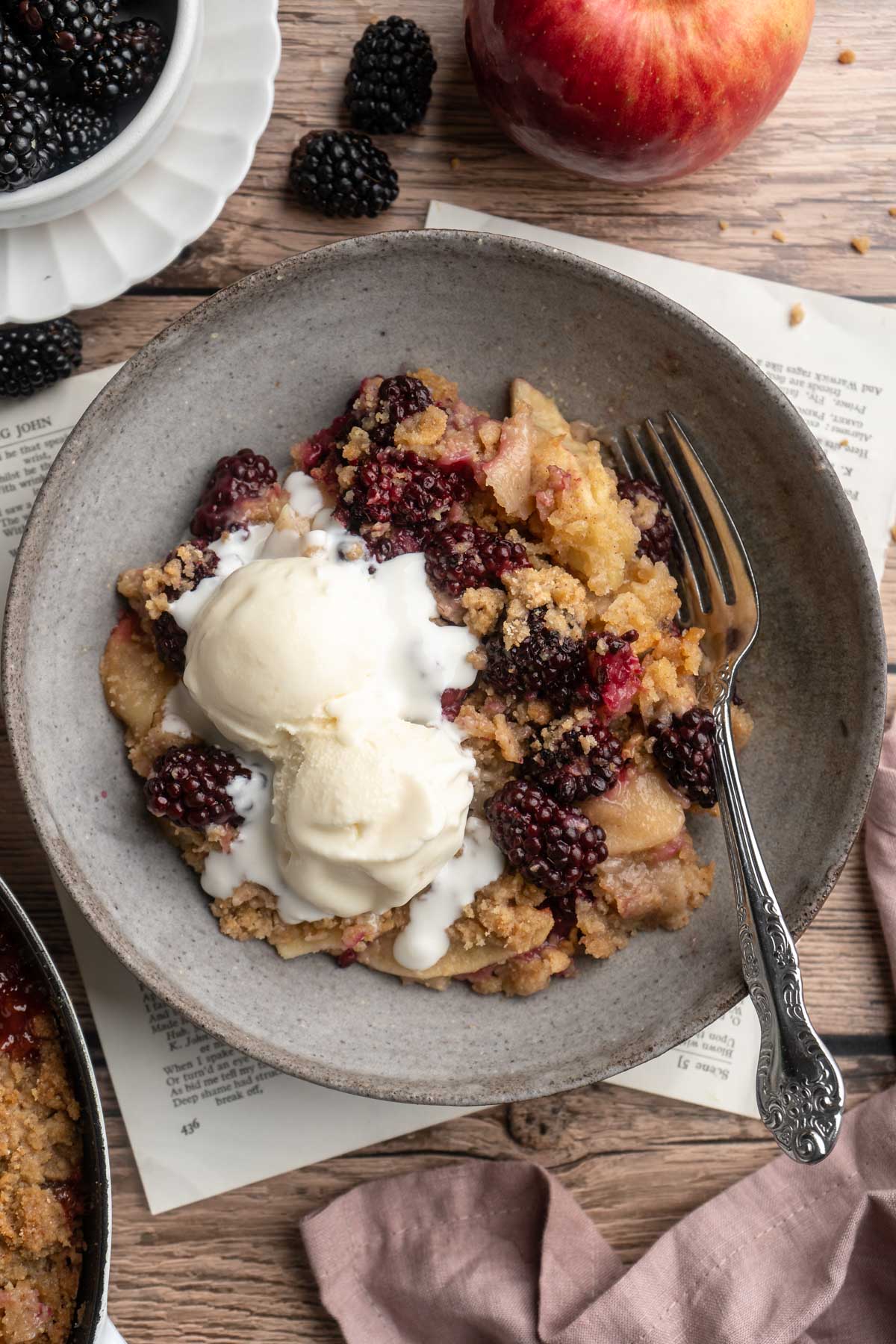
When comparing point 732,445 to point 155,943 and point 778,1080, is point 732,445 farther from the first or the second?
point 155,943

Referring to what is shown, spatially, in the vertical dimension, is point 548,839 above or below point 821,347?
below

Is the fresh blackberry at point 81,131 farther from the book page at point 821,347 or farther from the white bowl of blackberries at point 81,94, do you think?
the book page at point 821,347

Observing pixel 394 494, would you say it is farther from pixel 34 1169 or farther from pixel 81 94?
pixel 34 1169

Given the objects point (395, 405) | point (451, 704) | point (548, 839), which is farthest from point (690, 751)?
point (395, 405)

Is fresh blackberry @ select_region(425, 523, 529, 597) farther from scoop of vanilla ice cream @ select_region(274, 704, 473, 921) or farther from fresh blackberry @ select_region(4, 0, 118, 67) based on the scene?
fresh blackberry @ select_region(4, 0, 118, 67)

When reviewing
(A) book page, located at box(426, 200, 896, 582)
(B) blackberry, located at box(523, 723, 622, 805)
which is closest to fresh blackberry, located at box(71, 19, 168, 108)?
(A) book page, located at box(426, 200, 896, 582)

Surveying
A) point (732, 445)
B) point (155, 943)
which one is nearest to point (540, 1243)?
point (155, 943)
